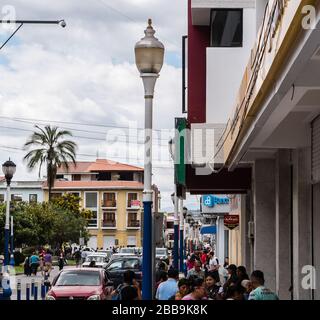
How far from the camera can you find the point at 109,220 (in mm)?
136875

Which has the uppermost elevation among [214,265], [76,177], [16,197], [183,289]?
[76,177]

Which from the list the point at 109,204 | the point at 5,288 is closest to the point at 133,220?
the point at 109,204

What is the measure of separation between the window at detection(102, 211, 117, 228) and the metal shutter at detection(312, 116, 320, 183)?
399 ft

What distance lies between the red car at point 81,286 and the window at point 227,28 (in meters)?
7.43

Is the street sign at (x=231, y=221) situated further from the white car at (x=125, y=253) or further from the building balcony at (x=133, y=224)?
the building balcony at (x=133, y=224)

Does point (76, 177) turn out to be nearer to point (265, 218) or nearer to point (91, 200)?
point (91, 200)

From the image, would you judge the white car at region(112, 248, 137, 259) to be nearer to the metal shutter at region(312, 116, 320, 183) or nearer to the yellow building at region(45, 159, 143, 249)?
the metal shutter at region(312, 116, 320, 183)

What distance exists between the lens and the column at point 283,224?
1903cm

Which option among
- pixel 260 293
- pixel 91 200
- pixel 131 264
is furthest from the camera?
pixel 91 200

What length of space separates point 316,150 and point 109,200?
402 ft

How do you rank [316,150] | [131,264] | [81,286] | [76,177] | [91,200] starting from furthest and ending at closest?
[76,177] → [91,200] → [131,264] → [81,286] → [316,150]
